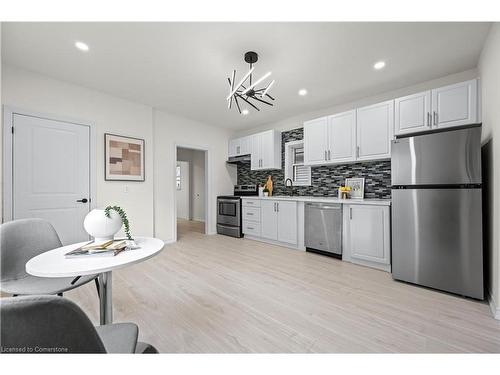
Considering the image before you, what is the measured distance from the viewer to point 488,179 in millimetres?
2146

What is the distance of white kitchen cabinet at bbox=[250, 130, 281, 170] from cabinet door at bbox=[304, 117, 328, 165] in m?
0.82

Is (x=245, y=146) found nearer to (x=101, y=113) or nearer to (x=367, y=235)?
(x=101, y=113)

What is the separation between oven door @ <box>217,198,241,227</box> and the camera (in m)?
4.90

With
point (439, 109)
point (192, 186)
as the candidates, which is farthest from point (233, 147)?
point (439, 109)

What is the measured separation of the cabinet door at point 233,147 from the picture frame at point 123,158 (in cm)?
215

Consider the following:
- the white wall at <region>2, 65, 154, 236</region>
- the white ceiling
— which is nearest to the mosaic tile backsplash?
the white ceiling

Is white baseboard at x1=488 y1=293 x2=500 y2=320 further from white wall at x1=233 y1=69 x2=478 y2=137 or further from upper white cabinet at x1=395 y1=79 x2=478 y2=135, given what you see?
white wall at x1=233 y1=69 x2=478 y2=137

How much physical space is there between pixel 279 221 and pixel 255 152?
69.1 inches

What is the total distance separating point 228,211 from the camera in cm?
506

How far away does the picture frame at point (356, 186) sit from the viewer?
3.61 m

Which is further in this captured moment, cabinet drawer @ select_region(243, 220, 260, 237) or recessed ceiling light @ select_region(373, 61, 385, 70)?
cabinet drawer @ select_region(243, 220, 260, 237)

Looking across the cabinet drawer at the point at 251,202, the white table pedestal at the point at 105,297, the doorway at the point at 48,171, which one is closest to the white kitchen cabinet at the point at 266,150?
the cabinet drawer at the point at 251,202

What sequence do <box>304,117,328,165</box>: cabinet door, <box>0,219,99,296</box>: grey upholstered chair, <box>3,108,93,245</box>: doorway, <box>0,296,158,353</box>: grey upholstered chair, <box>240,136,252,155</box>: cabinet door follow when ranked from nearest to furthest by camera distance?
<box>0,296,158,353</box>: grey upholstered chair < <box>0,219,99,296</box>: grey upholstered chair < <box>3,108,93,245</box>: doorway < <box>304,117,328,165</box>: cabinet door < <box>240,136,252,155</box>: cabinet door
